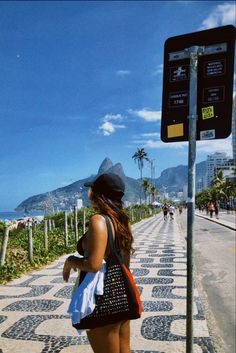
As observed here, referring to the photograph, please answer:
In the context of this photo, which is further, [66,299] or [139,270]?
[139,270]

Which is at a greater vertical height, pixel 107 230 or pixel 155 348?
pixel 107 230

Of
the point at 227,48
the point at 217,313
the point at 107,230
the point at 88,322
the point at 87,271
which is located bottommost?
the point at 217,313

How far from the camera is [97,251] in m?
2.60

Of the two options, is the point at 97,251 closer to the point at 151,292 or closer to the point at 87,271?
the point at 87,271

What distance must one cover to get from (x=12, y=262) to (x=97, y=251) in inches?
289

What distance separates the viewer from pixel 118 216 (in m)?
2.84

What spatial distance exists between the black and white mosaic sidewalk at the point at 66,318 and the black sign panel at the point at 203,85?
2.33 meters

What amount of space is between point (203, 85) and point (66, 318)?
3569 mm

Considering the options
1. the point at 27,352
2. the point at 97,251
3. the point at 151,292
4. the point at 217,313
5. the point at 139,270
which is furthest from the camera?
the point at 139,270

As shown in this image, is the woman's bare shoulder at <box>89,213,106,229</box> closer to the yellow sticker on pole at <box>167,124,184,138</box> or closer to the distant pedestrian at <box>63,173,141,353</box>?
the distant pedestrian at <box>63,173,141,353</box>

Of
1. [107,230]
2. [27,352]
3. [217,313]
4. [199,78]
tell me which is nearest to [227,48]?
[199,78]

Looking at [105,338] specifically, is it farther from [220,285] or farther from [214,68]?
[220,285]

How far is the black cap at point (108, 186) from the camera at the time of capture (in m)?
2.88

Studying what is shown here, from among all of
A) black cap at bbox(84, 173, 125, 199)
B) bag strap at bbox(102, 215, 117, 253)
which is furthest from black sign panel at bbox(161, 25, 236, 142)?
bag strap at bbox(102, 215, 117, 253)
